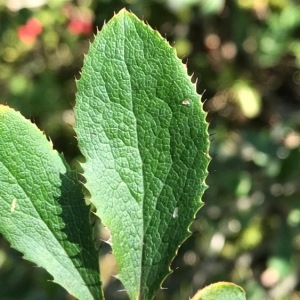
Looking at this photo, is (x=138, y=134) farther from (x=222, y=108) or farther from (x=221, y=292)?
(x=222, y=108)

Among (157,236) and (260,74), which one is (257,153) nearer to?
(260,74)

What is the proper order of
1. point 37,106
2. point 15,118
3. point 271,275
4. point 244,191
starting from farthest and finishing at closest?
point 37,106
point 271,275
point 244,191
point 15,118

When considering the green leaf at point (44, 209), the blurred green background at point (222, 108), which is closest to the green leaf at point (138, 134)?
the green leaf at point (44, 209)

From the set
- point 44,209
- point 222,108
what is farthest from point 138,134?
point 222,108

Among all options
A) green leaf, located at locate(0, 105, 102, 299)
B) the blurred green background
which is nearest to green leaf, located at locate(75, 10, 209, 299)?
green leaf, located at locate(0, 105, 102, 299)

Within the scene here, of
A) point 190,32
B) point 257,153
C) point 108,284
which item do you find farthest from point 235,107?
point 108,284

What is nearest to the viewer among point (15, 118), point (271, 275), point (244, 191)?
point (15, 118)

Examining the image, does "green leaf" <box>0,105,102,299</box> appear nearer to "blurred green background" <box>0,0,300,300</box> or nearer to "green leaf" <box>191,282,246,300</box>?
"green leaf" <box>191,282,246,300</box>
